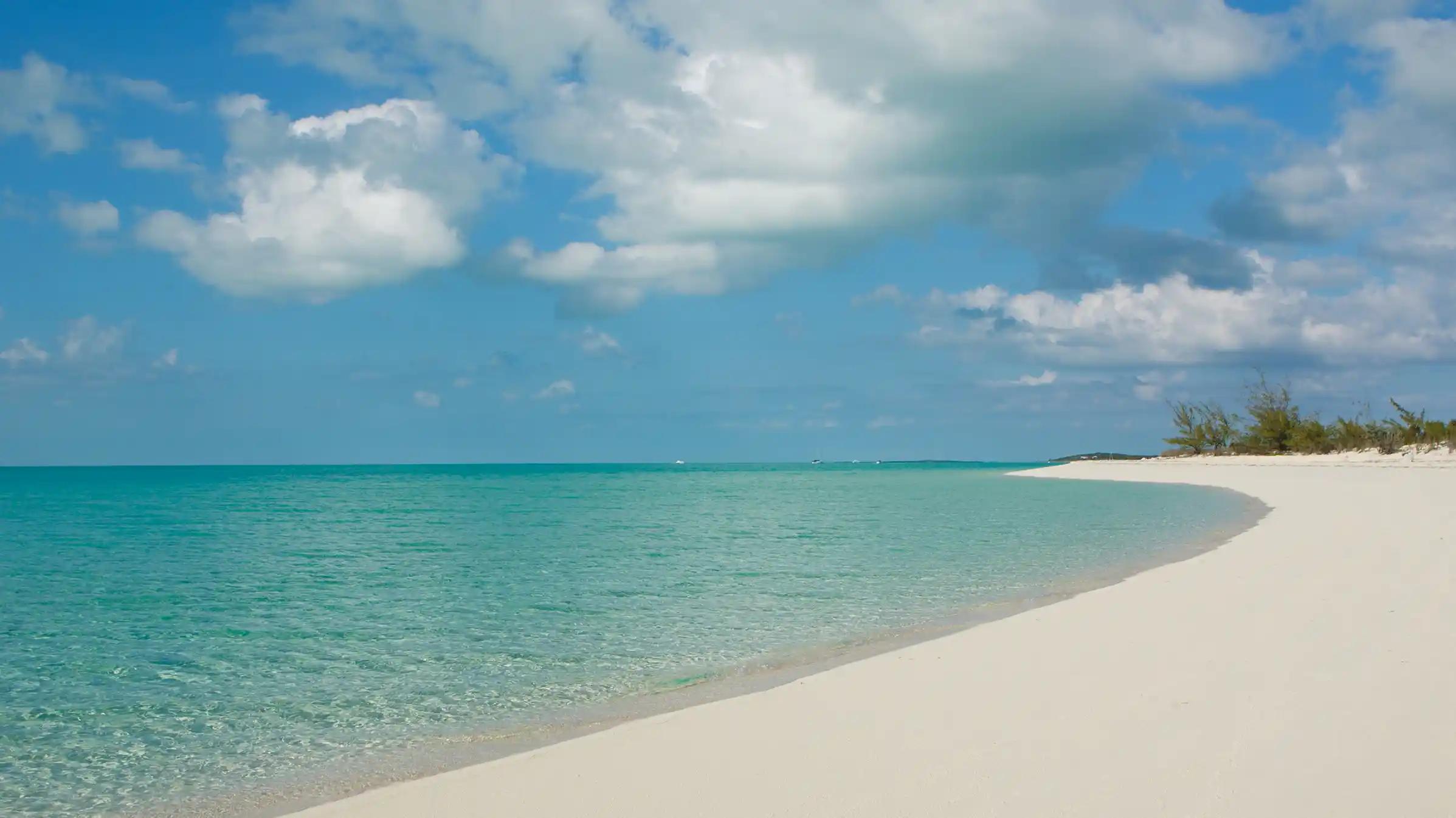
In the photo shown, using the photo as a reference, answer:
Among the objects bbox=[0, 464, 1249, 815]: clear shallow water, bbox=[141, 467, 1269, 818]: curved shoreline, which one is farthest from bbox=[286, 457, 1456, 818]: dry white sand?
bbox=[0, 464, 1249, 815]: clear shallow water

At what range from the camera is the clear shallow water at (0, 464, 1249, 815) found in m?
8.22

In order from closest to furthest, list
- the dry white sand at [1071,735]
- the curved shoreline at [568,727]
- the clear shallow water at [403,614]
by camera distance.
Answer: the dry white sand at [1071,735]
the curved shoreline at [568,727]
the clear shallow water at [403,614]

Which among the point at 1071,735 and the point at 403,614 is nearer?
the point at 1071,735

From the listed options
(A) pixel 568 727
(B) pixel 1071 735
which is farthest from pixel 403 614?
(B) pixel 1071 735

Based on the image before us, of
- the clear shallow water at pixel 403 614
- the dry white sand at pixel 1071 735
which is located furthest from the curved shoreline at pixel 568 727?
the dry white sand at pixel 1071 735

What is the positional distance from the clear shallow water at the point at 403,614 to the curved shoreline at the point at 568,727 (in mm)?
227

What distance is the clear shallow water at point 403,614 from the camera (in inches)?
324

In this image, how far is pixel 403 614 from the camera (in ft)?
48.1

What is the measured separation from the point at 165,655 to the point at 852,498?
45.4 meters

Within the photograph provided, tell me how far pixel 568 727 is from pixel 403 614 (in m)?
7.26

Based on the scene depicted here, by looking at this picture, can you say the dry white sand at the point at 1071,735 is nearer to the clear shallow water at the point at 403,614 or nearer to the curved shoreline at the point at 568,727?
the curved shoreline at the point at 568,727

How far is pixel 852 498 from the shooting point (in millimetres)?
54719

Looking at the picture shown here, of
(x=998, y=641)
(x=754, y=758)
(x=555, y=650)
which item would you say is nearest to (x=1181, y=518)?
(x=998, y=641)

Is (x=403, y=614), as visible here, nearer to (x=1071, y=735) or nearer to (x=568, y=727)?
(x=568, y=727)
